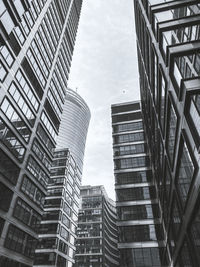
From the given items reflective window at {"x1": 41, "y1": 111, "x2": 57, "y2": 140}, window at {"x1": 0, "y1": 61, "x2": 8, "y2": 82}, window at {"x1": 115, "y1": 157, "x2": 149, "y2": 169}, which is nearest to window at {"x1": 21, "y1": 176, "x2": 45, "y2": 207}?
reflective window at {"x1": 41, "y1": 111, "x2": 57, "y2": 140}

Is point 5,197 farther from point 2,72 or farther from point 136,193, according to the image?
point 136,193

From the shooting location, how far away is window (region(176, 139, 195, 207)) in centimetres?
1498

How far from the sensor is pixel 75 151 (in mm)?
147125

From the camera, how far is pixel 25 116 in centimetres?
3416

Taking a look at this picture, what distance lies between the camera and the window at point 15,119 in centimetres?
2880

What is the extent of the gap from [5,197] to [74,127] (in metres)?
125

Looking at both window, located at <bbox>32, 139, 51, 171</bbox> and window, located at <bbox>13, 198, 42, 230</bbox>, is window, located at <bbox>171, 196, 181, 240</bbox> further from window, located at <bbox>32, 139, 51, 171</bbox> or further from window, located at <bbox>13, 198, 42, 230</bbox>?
window, located at <bbox>32, 139, 51, 171</bbox>

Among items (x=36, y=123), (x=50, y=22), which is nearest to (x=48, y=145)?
(x=36, y=123)

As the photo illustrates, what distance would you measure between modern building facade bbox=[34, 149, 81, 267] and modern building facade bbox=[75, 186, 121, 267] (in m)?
27.0

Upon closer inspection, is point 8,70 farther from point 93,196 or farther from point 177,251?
point 93,196

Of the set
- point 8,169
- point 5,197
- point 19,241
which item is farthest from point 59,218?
point 8,169

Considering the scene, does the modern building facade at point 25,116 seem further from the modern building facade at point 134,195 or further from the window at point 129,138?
the window at point 129,138

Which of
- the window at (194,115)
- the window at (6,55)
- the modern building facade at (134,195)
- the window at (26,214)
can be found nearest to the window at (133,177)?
the modern building facade at (134,195)

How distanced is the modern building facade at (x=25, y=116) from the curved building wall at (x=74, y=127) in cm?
9511
